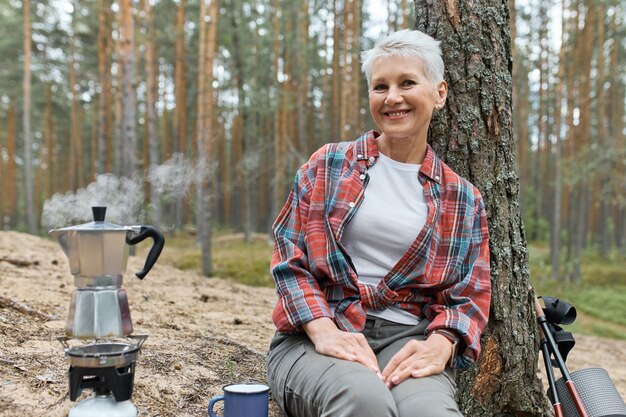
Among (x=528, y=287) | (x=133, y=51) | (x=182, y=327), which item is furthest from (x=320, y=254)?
(x=133, y=51)

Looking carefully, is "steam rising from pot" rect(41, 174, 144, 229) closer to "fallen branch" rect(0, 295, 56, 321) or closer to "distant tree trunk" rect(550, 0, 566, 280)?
"fallen branch" rect(0, 295, 56, 321)

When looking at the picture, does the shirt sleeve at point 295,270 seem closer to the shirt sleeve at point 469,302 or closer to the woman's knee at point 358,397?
the woman's knee at point 358,397

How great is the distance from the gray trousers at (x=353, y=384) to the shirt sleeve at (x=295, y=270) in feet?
0.42

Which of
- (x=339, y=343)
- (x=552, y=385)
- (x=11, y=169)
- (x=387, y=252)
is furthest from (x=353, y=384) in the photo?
(x=11, y=169)

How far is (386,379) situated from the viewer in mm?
1987

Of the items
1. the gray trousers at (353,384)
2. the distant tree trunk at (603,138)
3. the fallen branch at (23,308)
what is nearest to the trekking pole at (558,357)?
the gray trousers at (353,384)

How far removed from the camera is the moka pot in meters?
1.99

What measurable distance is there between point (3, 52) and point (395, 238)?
22.4 metres

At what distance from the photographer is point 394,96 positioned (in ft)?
7.52

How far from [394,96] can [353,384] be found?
113 centimetres

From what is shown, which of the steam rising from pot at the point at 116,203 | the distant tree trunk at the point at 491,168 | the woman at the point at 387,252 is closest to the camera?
Answer: the woman at the point at 387,252

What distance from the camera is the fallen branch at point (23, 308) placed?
3.68 metres

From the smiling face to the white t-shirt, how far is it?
11.5 inches

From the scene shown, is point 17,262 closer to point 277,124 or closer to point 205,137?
point 205,137
